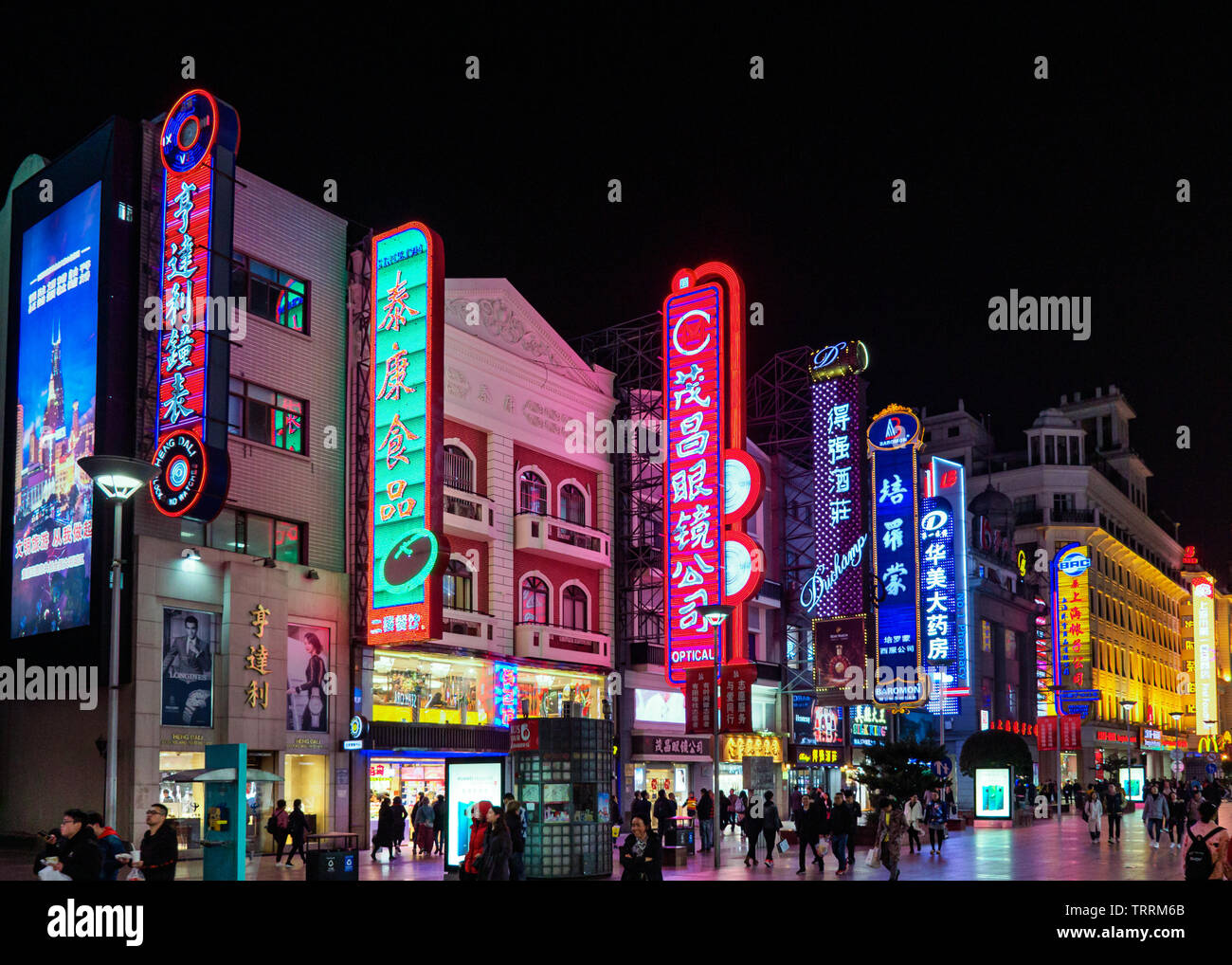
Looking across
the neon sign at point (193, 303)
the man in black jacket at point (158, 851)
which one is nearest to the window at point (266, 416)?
the neon sign at point (193, 303)

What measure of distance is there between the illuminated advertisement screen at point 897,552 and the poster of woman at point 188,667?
99.9ft

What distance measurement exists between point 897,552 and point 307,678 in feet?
98.7

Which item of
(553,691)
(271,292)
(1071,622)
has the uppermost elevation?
(271,292)

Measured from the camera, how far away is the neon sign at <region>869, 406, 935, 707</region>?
55.7 m

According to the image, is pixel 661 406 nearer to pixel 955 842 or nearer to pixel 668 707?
pixel 668 707

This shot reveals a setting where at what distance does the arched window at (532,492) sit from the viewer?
45000 millimetres

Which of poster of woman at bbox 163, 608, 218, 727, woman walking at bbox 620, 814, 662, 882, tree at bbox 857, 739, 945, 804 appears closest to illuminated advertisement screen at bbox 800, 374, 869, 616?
tree at bbox 857, 739, 945, 804

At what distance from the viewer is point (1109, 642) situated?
4156 inches

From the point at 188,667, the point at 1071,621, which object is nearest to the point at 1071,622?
the point at 1071,621

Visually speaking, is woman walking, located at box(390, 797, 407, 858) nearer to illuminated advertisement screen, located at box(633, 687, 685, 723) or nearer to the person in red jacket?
the person in red jacket

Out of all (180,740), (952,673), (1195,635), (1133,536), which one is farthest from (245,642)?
(1195,635)

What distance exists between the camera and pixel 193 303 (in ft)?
106

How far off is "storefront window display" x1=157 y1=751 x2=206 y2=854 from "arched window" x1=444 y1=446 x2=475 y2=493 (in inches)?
477

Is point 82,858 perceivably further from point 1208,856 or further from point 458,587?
point 458,587
